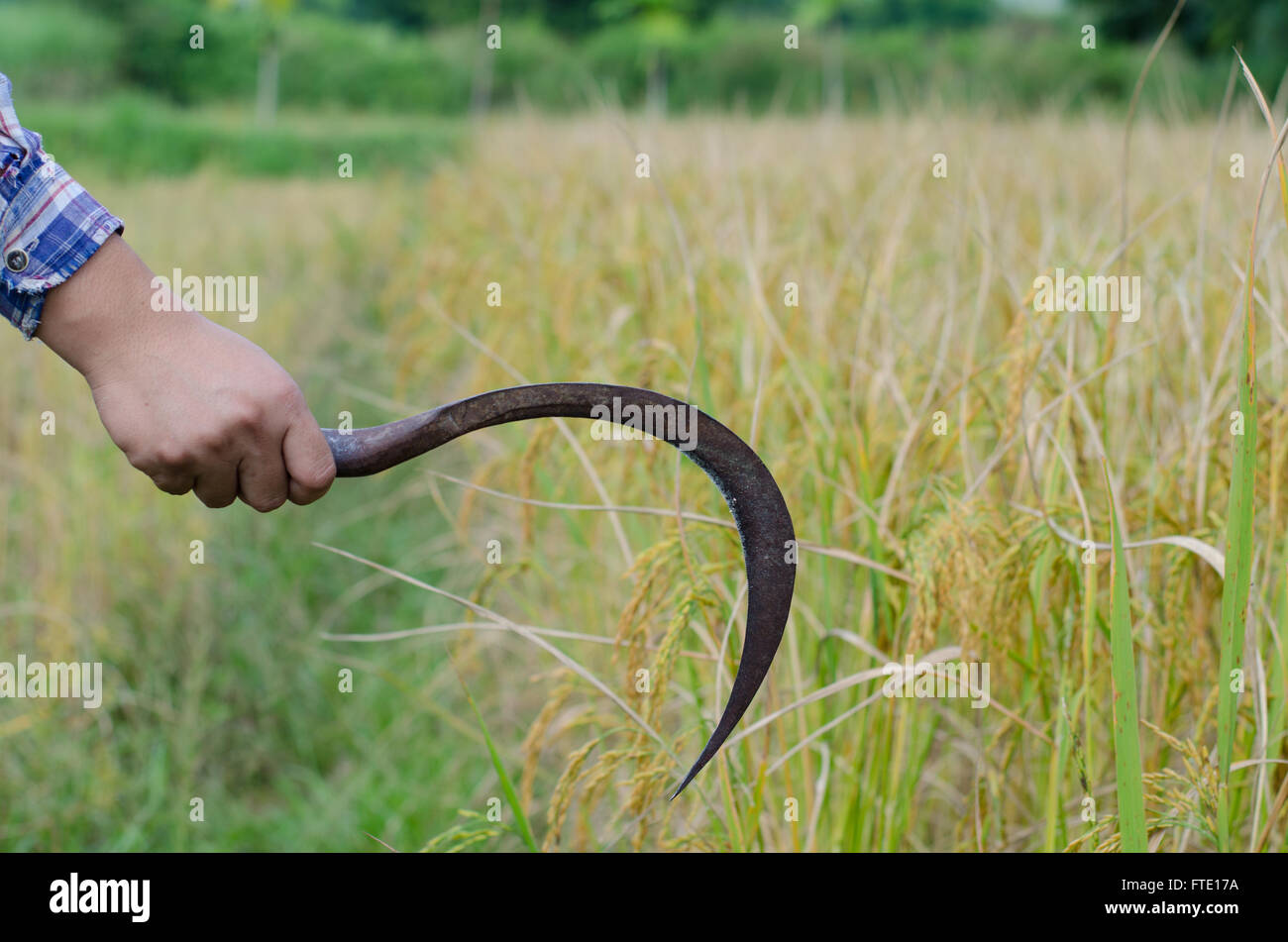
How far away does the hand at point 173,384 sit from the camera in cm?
71

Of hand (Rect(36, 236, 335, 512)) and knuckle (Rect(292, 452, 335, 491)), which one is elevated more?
hand (Rect(36, 236, 335, 512))

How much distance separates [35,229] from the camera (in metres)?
0.71

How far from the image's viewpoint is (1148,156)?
2.99 meters

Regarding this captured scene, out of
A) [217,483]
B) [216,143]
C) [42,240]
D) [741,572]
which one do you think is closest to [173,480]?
[217,483]

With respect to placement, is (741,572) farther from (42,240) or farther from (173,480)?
(42,240)

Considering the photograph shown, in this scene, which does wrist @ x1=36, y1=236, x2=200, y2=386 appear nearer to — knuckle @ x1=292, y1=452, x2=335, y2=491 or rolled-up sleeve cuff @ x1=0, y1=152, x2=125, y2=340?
rolled-up sleeve cuff @ x1=0, y1=152, x2=125, y2=340

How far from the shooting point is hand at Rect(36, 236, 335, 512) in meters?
0.71

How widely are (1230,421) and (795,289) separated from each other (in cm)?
62

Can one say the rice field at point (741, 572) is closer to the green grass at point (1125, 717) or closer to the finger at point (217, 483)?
the green grass at point (1125, 717)

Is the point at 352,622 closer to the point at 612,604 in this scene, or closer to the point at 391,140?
the point at 612,604

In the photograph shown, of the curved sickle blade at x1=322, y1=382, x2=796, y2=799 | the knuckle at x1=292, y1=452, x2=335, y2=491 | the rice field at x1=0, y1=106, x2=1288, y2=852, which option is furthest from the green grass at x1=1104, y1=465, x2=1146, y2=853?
the knuckle at x1=292, y1=452, x2=335, y2=491

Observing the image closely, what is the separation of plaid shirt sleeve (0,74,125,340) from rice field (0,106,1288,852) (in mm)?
311
